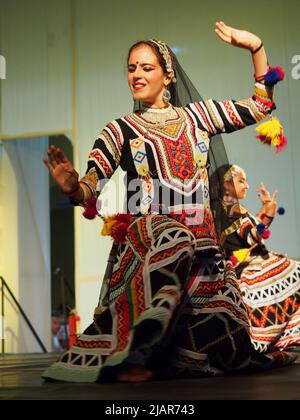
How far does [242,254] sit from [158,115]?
165 centimetres

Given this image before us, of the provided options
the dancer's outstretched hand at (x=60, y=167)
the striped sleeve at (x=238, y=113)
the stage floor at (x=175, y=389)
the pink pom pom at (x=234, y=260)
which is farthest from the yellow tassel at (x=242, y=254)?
the dancer's outstretched hand at (x=60, y=167)

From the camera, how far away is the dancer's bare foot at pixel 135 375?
2.19 metres

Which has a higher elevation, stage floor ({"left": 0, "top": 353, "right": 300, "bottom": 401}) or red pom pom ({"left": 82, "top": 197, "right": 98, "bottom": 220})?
red pom pom ({"left": 82, "top": 197, "right": 98, "bottom": 220})

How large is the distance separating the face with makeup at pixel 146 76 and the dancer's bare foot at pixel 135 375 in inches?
41.8

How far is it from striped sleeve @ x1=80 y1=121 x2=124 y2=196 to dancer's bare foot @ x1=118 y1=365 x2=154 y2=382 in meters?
0.68

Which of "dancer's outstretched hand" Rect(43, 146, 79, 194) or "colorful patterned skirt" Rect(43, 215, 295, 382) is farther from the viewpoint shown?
"dancer's outstretched hand" Rect(43, 146, 79, 194)

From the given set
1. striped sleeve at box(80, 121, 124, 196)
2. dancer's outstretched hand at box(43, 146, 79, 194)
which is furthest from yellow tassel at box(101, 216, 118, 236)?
dancer's outstretched hand at box(43, 146, 79, 194)

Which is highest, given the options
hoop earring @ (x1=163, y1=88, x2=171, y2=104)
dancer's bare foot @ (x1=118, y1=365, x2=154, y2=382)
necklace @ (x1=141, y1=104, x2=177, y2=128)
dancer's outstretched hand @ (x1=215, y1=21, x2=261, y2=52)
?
dancer's outstretched hand @ (x1=215, y1=21, x2=261, y2=52)

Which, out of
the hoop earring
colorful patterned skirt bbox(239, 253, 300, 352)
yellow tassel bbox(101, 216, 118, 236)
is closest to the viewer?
yellow tassel bbox(101, 216, 118, 236)

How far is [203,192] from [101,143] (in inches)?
16.3

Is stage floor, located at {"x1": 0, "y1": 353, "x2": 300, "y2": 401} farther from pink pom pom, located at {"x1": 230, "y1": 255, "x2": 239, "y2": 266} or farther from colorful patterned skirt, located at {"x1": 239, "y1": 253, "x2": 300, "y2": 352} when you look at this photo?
pink pom pom, located at {"x1": 230, "y1": 255, "x2": 239, "y2": 266}

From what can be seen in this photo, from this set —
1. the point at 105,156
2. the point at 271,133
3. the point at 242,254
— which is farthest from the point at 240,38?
the point at 242,254

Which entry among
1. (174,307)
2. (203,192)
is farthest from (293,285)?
(174,307)

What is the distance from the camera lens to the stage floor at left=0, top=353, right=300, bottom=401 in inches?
67.7
